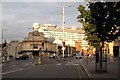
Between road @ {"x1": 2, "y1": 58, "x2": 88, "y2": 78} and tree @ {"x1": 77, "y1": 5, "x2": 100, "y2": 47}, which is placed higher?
tree @ {"x1": 77, "y1": 5, "x2": 100, "y2": 47}

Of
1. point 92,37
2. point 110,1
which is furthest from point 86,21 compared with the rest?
point 110,1

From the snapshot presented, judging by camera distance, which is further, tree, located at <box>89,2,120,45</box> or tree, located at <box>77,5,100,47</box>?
tree, located at <box>77,5,100,47</box>

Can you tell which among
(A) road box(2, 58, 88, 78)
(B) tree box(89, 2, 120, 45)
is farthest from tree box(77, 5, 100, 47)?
(A) road box(2, 58, 88, 78)

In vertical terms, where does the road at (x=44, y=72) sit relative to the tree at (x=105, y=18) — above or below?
below

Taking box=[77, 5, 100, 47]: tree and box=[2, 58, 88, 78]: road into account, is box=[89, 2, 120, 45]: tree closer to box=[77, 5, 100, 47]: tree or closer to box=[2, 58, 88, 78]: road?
box=[77, 5, 100, 47]: tree

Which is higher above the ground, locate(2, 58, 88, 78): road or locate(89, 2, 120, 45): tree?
locate(89, 2, 120, 45): tree

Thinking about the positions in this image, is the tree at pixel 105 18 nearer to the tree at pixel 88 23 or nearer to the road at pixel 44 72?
the tree at pixel 88 23

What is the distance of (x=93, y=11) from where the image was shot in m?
25.4

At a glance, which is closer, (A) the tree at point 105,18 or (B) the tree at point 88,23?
(A) the tree at point 105,18

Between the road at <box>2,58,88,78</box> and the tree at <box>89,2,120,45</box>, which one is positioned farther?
the road at <box>2,58,88,78</box>

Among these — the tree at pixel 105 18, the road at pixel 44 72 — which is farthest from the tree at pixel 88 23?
the road at pixel 44 72

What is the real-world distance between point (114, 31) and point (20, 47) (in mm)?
141774

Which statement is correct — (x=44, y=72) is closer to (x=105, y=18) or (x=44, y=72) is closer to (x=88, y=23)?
(x=88, y=23)

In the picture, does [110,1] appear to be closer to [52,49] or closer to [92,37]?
[92,37]
